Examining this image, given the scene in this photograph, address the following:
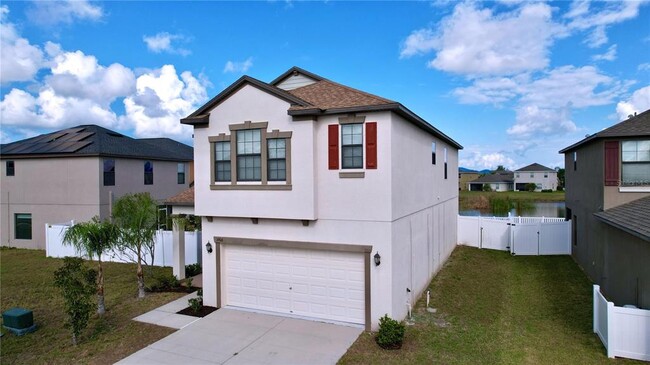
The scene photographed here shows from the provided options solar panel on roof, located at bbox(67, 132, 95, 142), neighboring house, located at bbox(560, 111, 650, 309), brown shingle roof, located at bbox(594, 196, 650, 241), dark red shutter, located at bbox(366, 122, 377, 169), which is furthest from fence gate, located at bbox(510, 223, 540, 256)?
solar panel on roof, located at bbox(67, 132, 95, 142)

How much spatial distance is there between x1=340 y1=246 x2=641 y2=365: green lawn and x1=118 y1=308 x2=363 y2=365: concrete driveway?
2.16ft

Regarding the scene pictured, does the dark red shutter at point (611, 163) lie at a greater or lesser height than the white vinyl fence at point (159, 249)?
greater

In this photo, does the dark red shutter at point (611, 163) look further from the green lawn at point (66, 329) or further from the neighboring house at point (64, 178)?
the neighboring house at point (64, 178)

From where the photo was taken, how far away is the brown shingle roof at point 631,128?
1169cm

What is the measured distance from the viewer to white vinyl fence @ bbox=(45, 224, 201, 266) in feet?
52.9

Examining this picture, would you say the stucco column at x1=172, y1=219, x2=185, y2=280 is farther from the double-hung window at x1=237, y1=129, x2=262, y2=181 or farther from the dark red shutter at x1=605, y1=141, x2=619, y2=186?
the dark red shutter at x1=605, y1=141, x2=619, y2=186

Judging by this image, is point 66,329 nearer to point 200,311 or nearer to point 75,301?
point 75,301

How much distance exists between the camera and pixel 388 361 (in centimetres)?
780

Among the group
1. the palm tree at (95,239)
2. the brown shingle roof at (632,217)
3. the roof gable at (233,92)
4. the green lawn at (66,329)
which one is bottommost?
the green lawn at (66,329)

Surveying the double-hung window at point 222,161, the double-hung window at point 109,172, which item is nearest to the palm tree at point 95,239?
the double-hung window at point 222,161

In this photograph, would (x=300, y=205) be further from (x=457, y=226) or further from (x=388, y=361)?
(x=457, y=226)

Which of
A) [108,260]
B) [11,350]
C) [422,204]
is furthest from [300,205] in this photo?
[108,260]

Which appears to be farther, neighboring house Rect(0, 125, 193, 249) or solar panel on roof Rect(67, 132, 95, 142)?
solar panel on roof Rect(67, 132, 95, 142)

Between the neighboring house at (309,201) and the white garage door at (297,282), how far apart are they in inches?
1.1
